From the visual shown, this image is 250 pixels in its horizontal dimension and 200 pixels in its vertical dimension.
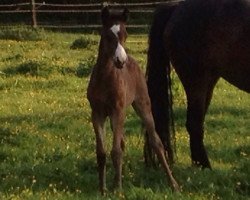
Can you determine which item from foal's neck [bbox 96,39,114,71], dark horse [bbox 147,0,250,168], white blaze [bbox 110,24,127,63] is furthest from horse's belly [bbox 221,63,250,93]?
white blaze [bbox 110,24,127,63]

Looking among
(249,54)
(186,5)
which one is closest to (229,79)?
(249,54)

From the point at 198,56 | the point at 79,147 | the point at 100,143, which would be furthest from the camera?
the point at 79,147

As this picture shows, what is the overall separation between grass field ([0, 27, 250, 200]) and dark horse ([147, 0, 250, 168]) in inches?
22.3

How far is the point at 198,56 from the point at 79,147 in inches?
76.7

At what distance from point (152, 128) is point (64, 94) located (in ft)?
21.3

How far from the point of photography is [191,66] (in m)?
8.50

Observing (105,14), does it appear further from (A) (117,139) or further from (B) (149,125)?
(B) (149,125)

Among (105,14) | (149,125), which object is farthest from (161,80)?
(105,14)

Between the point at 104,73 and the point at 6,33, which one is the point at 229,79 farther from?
the point at 6,33

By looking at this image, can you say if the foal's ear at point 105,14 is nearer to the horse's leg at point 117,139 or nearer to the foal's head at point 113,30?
the foal's head at point 113,30

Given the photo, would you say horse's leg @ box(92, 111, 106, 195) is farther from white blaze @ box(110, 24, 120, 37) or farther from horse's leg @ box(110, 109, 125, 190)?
white blaze @ box(110, 24, 120, 37)

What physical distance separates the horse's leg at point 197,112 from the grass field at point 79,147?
0.23 metres

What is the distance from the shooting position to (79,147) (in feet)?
29.6

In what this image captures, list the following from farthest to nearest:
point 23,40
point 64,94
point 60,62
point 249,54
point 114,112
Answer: point 23,40 < point 60,62 < point 64,94 < point 249,54 < point 114,112
